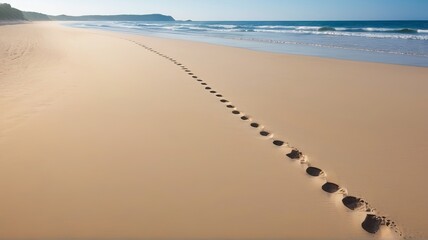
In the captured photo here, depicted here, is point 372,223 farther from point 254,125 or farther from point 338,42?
point 338,42

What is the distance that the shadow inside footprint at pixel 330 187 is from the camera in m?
2.35

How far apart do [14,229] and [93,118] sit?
6.52 feet

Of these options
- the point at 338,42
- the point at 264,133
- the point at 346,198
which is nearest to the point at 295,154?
the point at 264,133

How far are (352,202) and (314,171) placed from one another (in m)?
0.47

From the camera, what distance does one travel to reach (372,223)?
6.57 ft

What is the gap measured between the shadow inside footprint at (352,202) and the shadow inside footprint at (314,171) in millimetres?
366

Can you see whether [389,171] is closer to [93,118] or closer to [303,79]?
[93,118]

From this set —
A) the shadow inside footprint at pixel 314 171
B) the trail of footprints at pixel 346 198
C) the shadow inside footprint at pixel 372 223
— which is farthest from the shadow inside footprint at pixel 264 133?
the shadow inside footprint at pixel 372 223

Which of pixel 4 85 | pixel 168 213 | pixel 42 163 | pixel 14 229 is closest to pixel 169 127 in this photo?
pixel 42 163

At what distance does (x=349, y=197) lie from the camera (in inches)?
88.7

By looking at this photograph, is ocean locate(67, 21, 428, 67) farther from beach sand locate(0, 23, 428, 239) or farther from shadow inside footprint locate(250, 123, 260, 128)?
shadow inside footprint locate(250, 123, 260, 128)

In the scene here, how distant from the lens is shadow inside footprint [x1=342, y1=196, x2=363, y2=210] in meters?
2.16

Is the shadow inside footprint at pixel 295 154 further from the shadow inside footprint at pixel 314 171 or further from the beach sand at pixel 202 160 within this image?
the shadow inside footprint at pixel 314 171

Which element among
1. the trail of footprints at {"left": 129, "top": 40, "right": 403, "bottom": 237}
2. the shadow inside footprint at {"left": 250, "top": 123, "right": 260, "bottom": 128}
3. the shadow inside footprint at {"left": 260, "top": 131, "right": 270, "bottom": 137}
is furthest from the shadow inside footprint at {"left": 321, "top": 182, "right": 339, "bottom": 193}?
the shadow inside footprint at {"left": 250, "top": 123, "right": 260, "bottom": 128}
